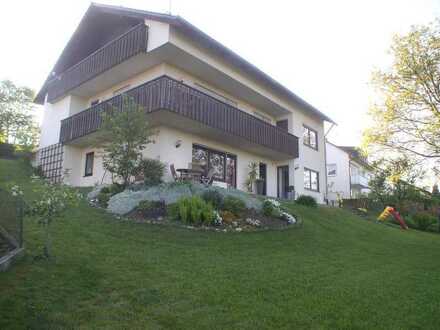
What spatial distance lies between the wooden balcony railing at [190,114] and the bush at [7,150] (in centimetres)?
1145

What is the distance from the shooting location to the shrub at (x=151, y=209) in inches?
459

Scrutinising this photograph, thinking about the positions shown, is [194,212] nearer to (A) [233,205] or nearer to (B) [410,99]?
(A) [233,205]

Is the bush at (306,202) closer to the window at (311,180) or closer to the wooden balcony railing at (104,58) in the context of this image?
the window at (311,180)

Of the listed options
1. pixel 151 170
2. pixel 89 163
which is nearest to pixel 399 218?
pixel 151 170

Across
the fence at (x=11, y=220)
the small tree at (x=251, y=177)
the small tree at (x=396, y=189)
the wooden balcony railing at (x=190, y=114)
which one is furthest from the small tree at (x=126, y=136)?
the small tree at (x=396, y=189)

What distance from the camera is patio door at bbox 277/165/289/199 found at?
73.7ft

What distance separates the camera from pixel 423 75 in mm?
15477

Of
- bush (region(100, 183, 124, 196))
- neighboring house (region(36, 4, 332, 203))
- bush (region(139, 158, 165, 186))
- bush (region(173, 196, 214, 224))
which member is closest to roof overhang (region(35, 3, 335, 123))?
neighboring house (region(36, 4, 332, 203))

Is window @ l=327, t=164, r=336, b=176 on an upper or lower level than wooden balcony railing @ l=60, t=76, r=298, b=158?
upper

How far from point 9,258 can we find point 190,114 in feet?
30.4

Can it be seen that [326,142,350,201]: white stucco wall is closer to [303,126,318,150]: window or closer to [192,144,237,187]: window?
[303,126,318,150]: window

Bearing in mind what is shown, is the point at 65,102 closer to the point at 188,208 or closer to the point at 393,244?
the point at 188,208

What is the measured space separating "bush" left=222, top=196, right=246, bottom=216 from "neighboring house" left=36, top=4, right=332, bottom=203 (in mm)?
3743

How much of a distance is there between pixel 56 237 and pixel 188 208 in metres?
3.96
